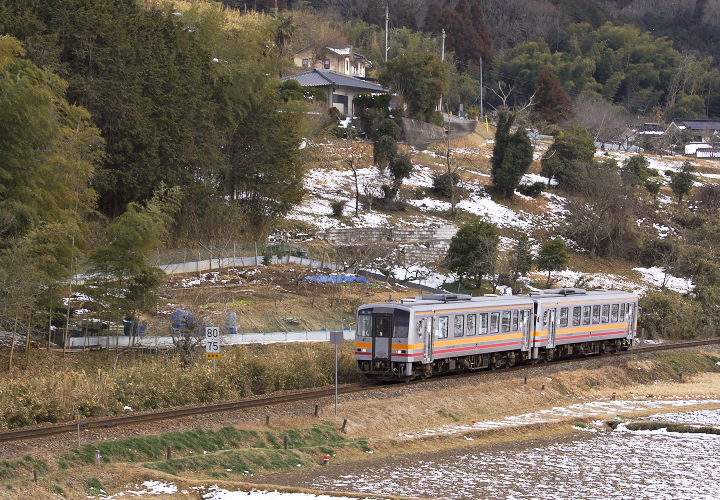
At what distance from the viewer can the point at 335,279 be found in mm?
39656

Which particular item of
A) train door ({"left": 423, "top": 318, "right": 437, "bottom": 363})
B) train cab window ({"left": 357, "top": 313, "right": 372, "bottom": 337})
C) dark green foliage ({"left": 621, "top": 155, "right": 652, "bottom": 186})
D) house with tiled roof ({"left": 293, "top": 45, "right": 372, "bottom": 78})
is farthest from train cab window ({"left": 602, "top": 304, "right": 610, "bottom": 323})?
house with tiled roof ({"left": 293, "top": 45, "right": 372, "bottom": 78})

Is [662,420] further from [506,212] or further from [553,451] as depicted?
[506,212]

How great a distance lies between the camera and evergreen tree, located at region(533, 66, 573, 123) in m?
91.8

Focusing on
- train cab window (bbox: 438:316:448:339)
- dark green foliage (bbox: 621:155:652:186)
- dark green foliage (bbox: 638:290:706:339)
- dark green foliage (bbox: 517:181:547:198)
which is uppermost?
dark green foliage (bbox: 621:155:652:186)

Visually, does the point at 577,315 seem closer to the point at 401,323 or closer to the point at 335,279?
the point at 401,323

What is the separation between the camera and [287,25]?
7788 cm

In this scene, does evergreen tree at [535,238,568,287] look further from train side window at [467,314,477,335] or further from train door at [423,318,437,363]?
train door at [423,318,437,363]

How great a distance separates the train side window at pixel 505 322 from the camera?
29281 mm

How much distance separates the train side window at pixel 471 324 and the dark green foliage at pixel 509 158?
35.1 meters

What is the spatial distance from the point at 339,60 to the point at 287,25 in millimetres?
16212

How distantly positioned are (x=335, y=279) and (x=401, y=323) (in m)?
14.3

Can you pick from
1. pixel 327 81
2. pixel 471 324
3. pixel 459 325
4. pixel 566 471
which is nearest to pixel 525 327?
pixel 471 324

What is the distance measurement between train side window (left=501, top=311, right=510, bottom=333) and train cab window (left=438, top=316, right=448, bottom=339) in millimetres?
3091

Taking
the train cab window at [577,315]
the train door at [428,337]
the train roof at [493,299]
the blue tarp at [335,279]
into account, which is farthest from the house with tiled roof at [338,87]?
the train door at [428,337]
